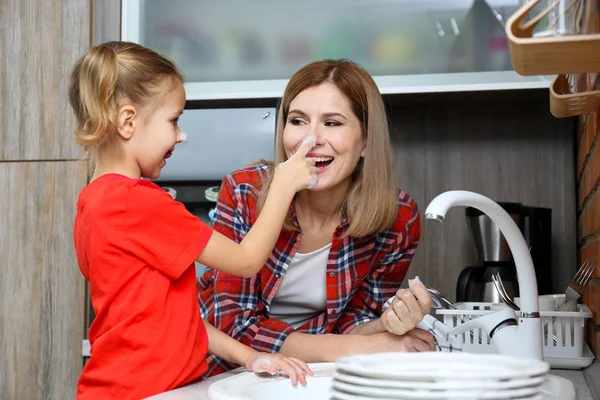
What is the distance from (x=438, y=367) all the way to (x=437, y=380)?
0.11 ft

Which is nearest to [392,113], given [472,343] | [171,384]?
[472,343]

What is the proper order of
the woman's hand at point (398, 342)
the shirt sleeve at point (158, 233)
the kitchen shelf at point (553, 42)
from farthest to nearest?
the woman's hand at point (398, 342) → the shirt sleeve at point (158, 233) → the kitchen shelf at point (553, 42)

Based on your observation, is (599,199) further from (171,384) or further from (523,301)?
(171,384)

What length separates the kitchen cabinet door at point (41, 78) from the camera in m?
2.26

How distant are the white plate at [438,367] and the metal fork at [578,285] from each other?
39.9 inches

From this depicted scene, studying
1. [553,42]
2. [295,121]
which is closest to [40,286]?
[295,121]

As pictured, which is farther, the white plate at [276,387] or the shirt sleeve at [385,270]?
the shirt sleeve at [385,270]

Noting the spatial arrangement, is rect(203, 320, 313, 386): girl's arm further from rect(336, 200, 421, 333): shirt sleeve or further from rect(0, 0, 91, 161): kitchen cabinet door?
rect(0, 0, 91, 161): kitchen cabinet door

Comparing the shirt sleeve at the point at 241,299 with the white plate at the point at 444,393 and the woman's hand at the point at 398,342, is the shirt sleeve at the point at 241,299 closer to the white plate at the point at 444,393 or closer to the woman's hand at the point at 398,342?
the woman's hand at the point at 398,342

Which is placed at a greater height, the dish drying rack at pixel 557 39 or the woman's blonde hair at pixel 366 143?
the dish drying rack at pixel 557 39

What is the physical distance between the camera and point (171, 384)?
0.99 meters

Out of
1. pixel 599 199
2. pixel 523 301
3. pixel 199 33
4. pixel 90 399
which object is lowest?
pixel 90 399

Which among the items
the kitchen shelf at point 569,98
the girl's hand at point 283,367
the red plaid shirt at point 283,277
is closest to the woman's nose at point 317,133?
the red plaid shirt at point 283,277

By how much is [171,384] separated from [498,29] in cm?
166
